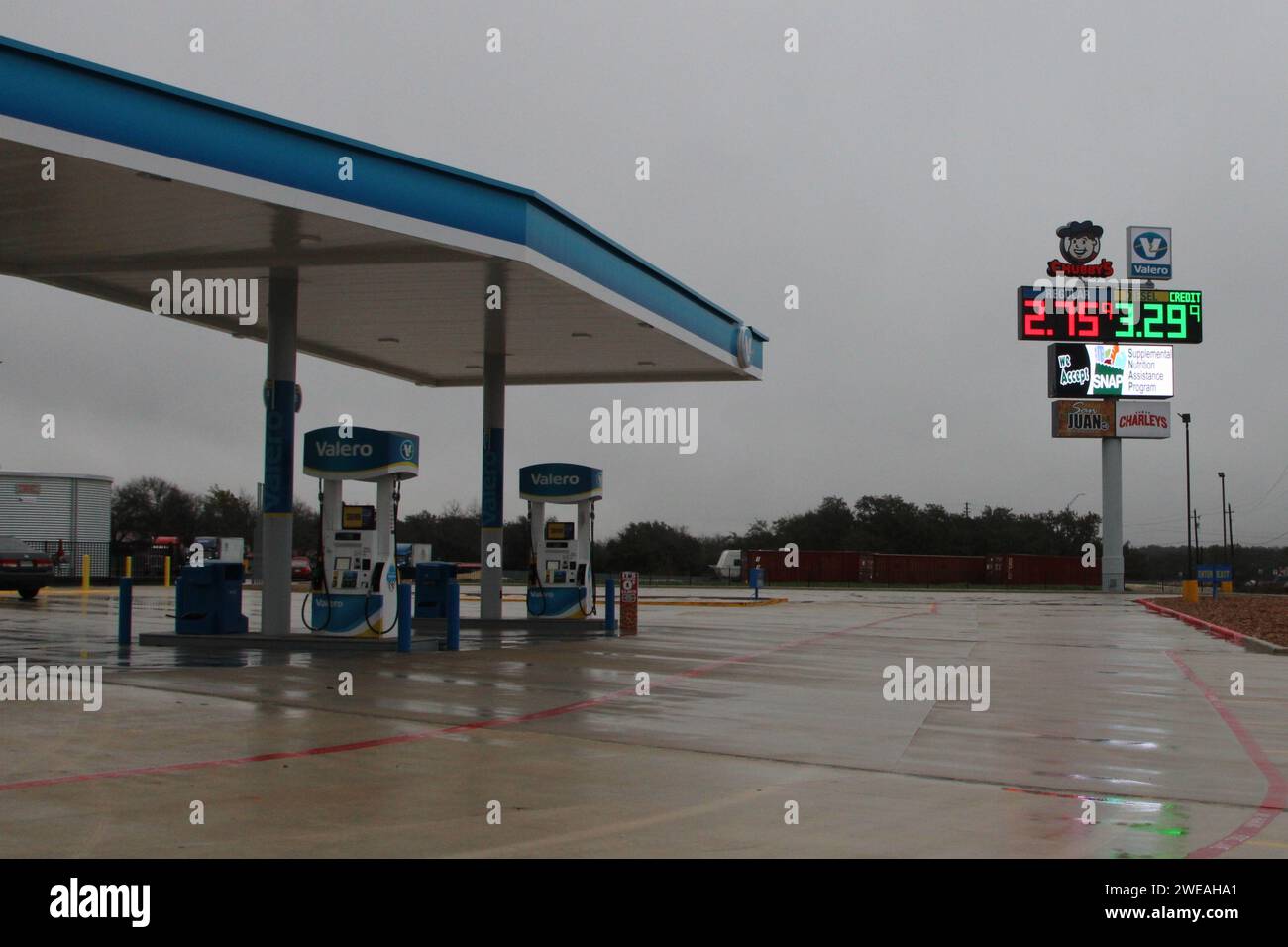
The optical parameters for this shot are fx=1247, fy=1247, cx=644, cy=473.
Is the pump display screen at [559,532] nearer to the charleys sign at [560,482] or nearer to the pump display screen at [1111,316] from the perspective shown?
the charleys sign at [560,482]

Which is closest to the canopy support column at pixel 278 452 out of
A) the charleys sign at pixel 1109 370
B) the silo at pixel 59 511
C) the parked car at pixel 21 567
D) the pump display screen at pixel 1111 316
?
the parked car at pixel 21 567

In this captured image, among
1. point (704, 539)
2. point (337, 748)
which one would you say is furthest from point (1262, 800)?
point (704, 539)

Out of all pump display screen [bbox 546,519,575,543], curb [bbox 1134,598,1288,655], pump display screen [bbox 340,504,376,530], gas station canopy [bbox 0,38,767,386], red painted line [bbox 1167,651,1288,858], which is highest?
gas station canopy [bbox 0,38,767,386]

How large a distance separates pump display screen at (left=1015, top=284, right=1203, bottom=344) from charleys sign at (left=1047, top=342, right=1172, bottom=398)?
1.65 m

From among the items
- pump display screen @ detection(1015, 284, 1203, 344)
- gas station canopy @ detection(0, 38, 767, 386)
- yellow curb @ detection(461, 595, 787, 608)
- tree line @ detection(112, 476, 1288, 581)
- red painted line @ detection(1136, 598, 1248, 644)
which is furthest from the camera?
tree line @ detection(112, 476, 1288, 581)

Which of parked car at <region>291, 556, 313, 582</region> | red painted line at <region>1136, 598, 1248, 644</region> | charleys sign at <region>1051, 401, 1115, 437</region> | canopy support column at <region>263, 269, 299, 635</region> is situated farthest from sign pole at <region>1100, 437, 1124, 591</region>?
canopy support column at <region>263, 269, 299, 635</region>

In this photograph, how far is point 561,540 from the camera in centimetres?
2648

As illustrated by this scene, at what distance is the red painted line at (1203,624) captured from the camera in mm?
26395

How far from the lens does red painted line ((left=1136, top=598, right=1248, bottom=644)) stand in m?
26.4

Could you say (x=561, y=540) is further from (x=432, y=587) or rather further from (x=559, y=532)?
(x=432, y=587)

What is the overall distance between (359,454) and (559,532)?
22.8 feet

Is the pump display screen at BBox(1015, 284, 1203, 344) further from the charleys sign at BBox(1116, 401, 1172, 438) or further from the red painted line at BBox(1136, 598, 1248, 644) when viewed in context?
the red painted line at BBox(1136, 598, 1248, 644)

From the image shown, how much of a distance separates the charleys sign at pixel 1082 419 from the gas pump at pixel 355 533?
4791 centimetres

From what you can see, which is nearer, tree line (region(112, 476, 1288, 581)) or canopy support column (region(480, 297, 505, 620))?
canopy support column (region(480, 297, 505, 620))
